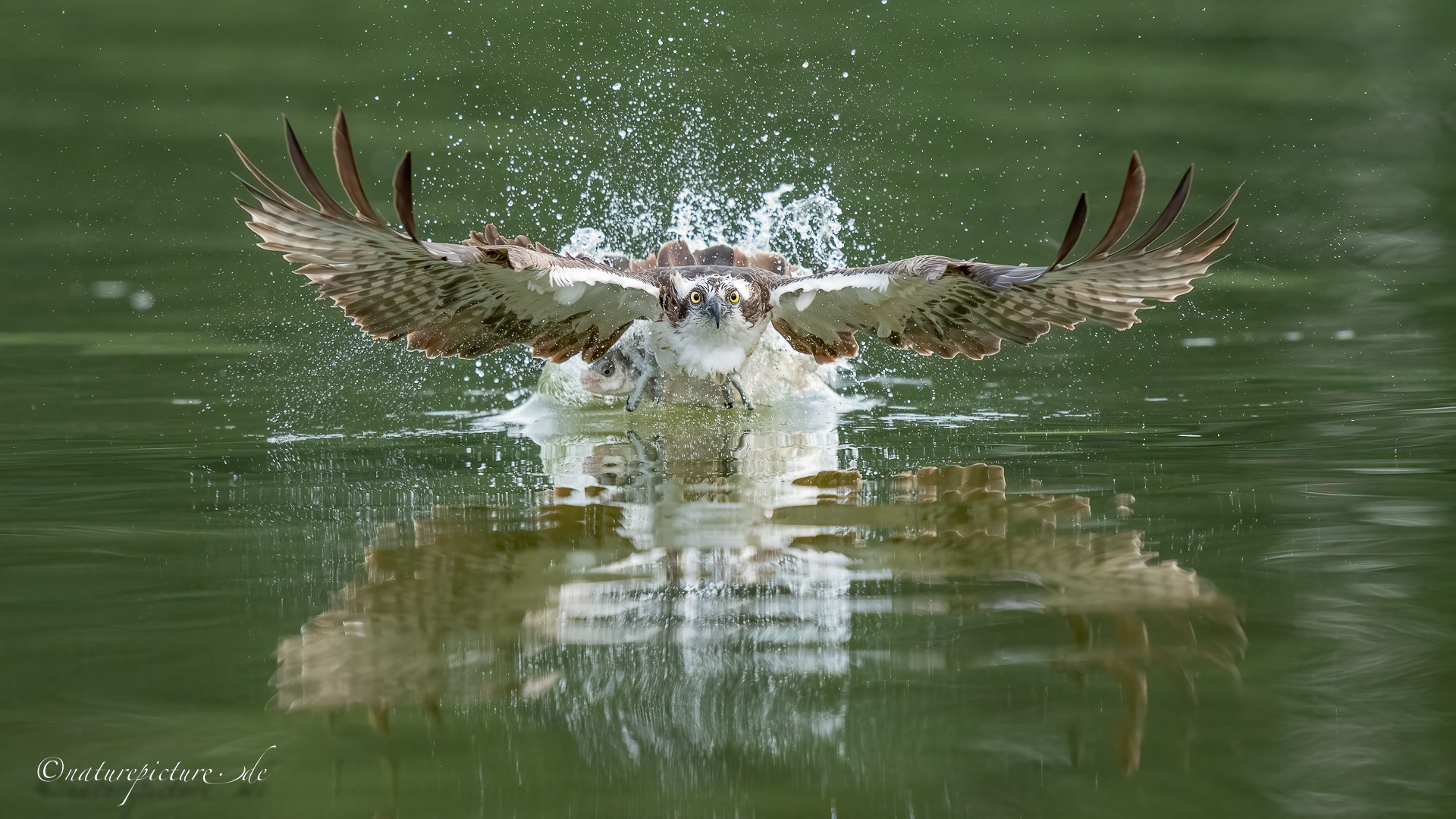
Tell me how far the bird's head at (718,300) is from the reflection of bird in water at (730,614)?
2.04m

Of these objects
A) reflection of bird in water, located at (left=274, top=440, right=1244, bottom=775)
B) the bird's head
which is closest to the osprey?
the bird's head

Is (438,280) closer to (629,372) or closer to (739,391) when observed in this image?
(629,372)

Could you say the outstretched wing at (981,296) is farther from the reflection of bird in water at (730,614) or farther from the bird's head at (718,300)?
the reflection of bird in water at (730,614)

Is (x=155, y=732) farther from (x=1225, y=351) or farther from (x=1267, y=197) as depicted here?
(x=1267, y=197)

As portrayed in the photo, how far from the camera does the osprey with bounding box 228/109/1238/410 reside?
5.72 meters

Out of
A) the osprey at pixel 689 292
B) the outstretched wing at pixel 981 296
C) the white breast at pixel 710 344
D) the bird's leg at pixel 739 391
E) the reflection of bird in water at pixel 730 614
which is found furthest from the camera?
the bird's leg at pixel 739 391

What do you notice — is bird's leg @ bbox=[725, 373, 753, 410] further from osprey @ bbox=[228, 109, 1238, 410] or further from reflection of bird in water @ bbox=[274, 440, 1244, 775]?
reflection of bird in water @ bbox=[274, 440, 1244, 775]

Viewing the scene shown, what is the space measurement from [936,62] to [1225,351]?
23.8 ft

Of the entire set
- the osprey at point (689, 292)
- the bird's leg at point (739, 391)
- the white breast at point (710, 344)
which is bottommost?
the bird's leg at point (739, 391)

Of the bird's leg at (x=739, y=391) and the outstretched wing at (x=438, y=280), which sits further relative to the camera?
the bird's leg at (x=739, y=391)

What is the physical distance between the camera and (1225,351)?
30.3 ft

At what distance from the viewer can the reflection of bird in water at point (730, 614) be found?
3104 millimetres

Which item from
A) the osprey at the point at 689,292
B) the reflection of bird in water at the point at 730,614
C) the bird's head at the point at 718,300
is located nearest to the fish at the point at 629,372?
the osprey at the point at 689,292

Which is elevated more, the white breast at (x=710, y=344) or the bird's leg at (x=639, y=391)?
the white breast at (x=710, y=344)
